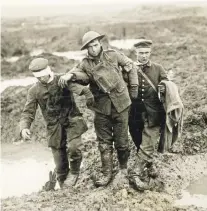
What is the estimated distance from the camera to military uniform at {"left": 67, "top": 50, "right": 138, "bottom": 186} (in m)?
4.74

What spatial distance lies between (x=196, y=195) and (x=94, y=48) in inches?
98.8

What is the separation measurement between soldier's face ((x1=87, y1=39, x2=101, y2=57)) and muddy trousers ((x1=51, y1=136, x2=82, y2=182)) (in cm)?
109

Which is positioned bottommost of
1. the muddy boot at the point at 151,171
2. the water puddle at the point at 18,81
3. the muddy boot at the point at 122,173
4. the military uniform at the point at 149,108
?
the water puddle at the point at 18,81

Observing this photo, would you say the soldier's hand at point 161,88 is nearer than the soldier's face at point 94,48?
No

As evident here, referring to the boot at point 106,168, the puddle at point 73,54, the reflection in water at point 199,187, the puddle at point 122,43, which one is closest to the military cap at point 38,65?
the boot at point 106,168

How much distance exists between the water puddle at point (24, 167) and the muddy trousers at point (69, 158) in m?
1.57

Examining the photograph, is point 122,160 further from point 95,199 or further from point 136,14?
point 136,14

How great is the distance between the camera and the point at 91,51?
466 cm

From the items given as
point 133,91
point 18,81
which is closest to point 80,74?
point 133,91

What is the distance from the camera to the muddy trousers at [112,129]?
500 cm

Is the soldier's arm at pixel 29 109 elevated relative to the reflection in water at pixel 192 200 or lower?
elevated

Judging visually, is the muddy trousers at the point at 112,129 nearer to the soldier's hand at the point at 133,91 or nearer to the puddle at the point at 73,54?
the soldier's hand at the point at 133,91

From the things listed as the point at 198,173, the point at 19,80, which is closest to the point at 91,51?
the point at 198,173

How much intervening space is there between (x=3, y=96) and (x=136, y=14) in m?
24.4
